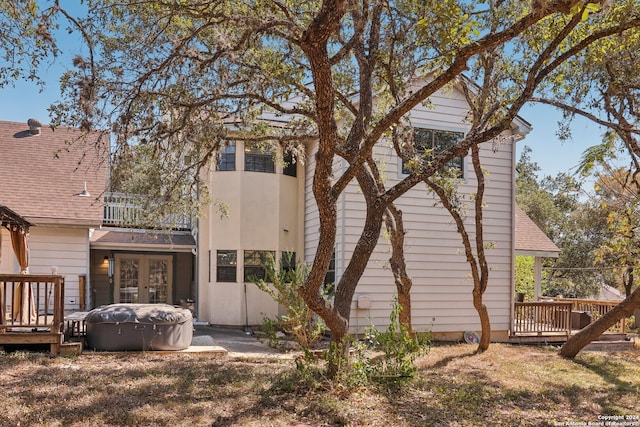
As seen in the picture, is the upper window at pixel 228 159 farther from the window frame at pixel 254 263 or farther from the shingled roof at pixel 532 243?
the shingled roof at pixel 532 243

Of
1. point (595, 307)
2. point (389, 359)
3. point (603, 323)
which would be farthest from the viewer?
point (595, 307)

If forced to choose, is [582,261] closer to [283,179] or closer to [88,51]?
[283,179]

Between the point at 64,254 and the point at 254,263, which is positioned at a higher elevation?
the point at 64,254

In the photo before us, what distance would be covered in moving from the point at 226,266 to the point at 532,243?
8990 mm

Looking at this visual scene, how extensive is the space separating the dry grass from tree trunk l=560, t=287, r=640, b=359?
1292 millimetres

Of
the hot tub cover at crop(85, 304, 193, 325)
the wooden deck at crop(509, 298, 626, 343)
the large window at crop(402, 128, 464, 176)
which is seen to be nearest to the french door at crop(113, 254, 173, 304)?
the hot tub cover at crop(85, 304, 193, 325)

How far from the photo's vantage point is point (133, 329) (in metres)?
8.87

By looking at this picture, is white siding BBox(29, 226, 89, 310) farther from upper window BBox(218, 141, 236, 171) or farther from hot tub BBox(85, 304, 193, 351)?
hot tub BBox(85, 304, 193, 351)

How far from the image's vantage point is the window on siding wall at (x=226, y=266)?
13.7 metres

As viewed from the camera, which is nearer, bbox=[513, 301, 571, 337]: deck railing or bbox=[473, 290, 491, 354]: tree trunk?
bbox=[473, 290, 491, 354]: tree trunk

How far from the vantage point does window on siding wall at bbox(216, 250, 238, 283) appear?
1370 cm

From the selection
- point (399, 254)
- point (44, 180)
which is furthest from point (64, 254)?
point (399, 254)

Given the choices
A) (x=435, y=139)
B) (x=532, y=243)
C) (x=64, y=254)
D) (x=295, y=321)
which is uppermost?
(x=435, y=139)

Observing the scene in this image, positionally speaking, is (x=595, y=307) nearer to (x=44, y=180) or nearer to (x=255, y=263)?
(x=255, y=263)
